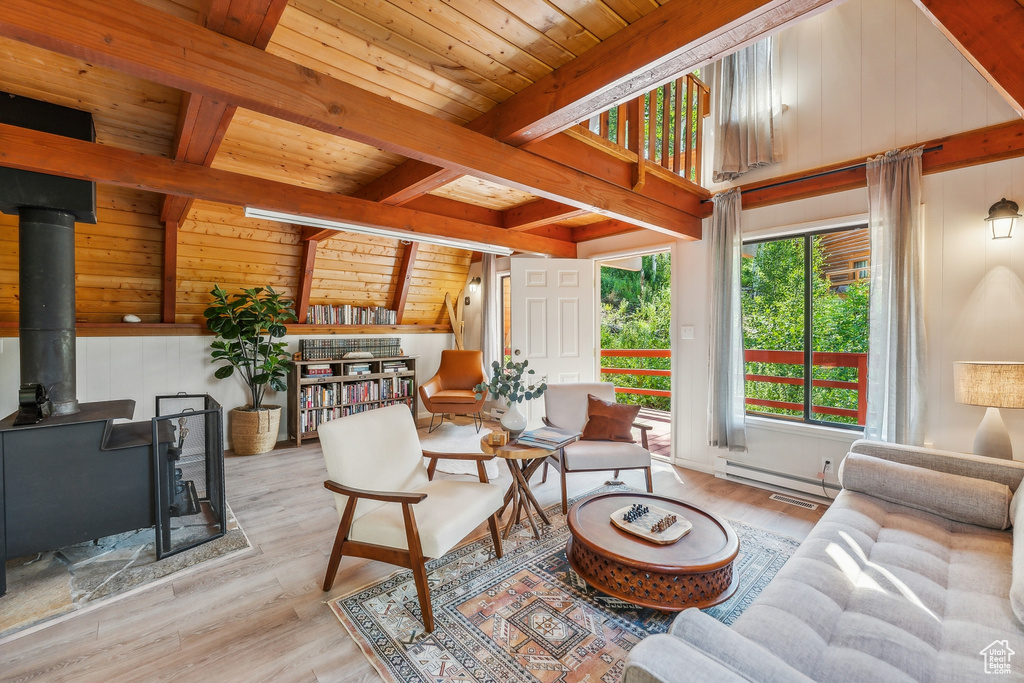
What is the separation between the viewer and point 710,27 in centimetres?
152

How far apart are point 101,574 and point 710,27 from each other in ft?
12.4

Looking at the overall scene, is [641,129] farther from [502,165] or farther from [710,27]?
[710,27]

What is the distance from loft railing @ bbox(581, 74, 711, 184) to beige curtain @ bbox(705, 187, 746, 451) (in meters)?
0.57

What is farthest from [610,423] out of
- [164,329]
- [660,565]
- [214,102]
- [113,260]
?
[113,260]

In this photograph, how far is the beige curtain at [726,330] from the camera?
12.0ft

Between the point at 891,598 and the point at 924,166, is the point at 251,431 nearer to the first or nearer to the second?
the point at 891,598

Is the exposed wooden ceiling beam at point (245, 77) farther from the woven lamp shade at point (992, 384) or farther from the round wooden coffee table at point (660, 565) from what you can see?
the woven lamp shade at point (992, 384)

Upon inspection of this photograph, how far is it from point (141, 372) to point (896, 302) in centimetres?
644

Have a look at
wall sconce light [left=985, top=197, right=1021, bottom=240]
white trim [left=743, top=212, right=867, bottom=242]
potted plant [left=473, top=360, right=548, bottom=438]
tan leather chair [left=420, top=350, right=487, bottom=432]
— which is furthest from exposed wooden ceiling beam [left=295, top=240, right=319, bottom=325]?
wall sconce light [left=985, top=197, right=1021, bottom=240]

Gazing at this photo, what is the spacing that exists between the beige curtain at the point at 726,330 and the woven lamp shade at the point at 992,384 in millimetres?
1364

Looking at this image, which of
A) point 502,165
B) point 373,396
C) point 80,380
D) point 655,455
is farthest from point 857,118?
point 80,380

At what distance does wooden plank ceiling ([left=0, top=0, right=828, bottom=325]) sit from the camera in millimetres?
1623

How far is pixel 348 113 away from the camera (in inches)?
74.1

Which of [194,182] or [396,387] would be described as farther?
[396,387]
